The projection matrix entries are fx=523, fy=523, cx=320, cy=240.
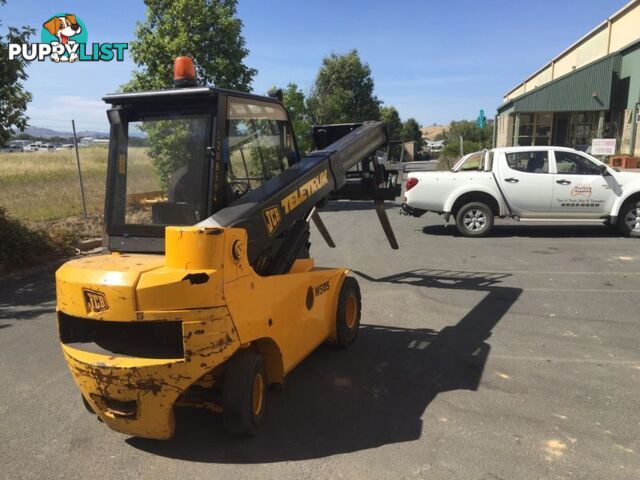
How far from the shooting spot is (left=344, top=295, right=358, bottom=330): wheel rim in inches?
201

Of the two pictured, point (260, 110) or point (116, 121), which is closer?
point (116, 121)

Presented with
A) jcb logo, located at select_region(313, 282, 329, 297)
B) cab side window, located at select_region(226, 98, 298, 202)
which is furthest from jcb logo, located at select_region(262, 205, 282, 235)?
jcb logo, located at select_region(313, 282, 329, 297)

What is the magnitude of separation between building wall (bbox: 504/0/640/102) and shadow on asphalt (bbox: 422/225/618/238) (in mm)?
15887

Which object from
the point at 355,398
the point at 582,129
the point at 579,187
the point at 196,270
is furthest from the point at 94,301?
the point at 582,129

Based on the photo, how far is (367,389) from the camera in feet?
13.9

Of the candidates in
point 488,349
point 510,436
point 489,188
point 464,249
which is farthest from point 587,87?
point 510,436

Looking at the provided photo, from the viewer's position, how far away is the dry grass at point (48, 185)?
40.2 ft

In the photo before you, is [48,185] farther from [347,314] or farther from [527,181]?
[347,314]

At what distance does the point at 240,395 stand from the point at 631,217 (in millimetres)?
10299

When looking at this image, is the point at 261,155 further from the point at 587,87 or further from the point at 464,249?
the point at 587,87

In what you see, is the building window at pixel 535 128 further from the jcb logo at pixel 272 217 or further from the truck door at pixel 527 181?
the jcb logo at pixel 272 217

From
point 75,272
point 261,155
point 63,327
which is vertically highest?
point 261,155

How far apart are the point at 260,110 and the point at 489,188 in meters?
8.13

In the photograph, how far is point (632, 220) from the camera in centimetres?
1080
